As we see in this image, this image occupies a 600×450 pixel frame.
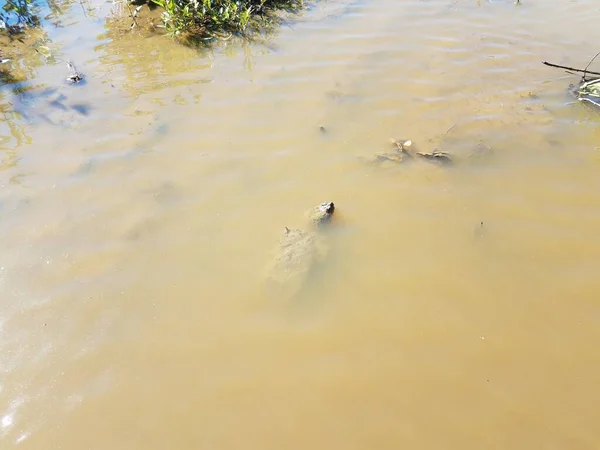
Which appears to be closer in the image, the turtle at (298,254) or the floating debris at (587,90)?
the turtle at (298,254)

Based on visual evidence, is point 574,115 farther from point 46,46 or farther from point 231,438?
point 46,46

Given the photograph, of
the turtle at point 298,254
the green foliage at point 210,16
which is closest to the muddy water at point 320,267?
the turtle at point 298,254

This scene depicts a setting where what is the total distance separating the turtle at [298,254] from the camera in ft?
8.91

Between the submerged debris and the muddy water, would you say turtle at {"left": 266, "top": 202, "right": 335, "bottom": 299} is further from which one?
the submerged debris

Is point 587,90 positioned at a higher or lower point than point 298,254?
higher

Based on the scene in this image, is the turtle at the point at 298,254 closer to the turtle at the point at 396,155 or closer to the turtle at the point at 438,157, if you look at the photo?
the turtle at the point at 396,155

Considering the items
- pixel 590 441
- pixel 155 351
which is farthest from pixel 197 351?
pixel 590 441

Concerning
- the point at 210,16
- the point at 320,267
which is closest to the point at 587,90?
the point at 320,267

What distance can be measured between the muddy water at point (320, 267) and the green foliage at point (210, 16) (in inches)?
22.2

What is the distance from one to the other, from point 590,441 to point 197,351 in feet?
6.38

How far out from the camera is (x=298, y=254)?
2824 mm

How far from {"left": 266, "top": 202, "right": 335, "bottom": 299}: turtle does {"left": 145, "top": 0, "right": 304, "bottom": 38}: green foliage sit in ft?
10.2

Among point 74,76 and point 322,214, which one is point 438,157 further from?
point 74,76

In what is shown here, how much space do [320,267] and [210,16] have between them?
3772 mm
